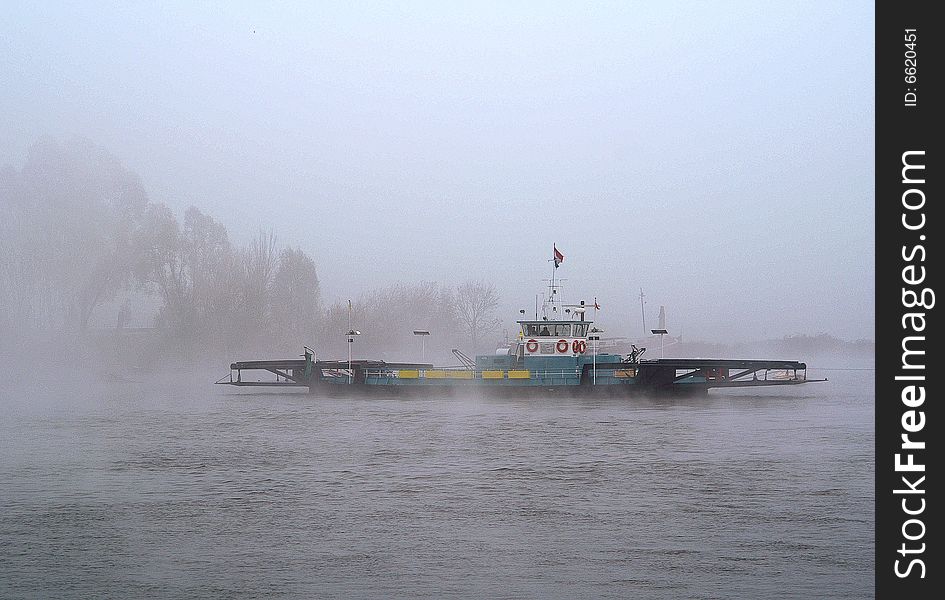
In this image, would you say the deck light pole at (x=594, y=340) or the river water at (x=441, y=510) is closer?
the river water at (x=441, y=510)

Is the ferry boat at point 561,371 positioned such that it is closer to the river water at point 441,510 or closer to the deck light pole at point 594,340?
the deck light pole at point 594,340

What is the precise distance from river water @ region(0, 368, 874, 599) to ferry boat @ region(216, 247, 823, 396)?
39.0 ft

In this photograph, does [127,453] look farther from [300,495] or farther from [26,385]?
[26,385]

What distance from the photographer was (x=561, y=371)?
5316 cm

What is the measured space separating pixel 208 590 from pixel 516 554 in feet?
16.3

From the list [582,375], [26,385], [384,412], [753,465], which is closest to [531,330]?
[582,375]

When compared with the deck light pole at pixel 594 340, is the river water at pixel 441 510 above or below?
below

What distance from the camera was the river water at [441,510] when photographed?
44.5ft

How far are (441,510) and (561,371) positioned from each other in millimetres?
34420
